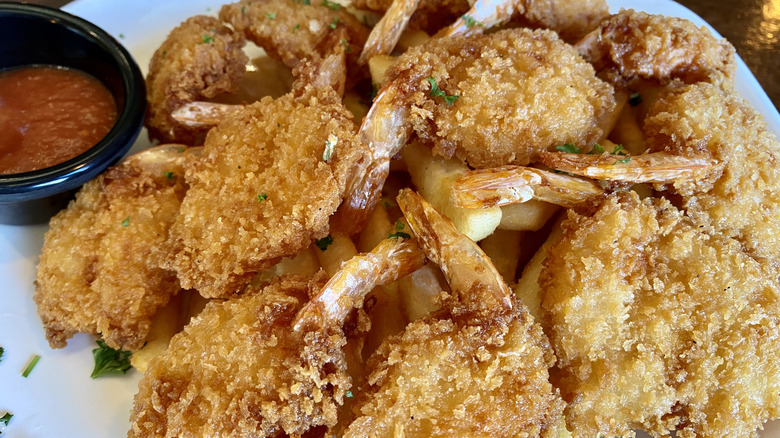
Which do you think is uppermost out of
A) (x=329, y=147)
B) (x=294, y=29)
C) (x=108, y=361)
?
(x=294, y=29)

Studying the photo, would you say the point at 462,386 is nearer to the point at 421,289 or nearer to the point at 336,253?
the point at 421,289

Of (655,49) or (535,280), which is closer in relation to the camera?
(535,280)

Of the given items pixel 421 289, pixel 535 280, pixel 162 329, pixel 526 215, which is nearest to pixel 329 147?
pixel 421 289

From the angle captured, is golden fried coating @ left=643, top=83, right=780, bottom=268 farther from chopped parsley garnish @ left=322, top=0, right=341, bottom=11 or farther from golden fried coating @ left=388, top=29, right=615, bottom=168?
chopped parsley garnish @ left=322, top=0, right=341, bottom=11

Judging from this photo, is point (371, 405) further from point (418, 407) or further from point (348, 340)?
point (348, 340)

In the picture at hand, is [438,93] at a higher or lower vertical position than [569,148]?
higher

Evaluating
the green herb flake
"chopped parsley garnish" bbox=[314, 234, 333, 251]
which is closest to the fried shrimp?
"chopped parsley garnish" bbox=[314, 234, 333, 251]

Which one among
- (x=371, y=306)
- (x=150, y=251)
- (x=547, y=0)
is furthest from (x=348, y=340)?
(x=547, y=0)

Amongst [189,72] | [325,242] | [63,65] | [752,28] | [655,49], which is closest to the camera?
[325,242]
